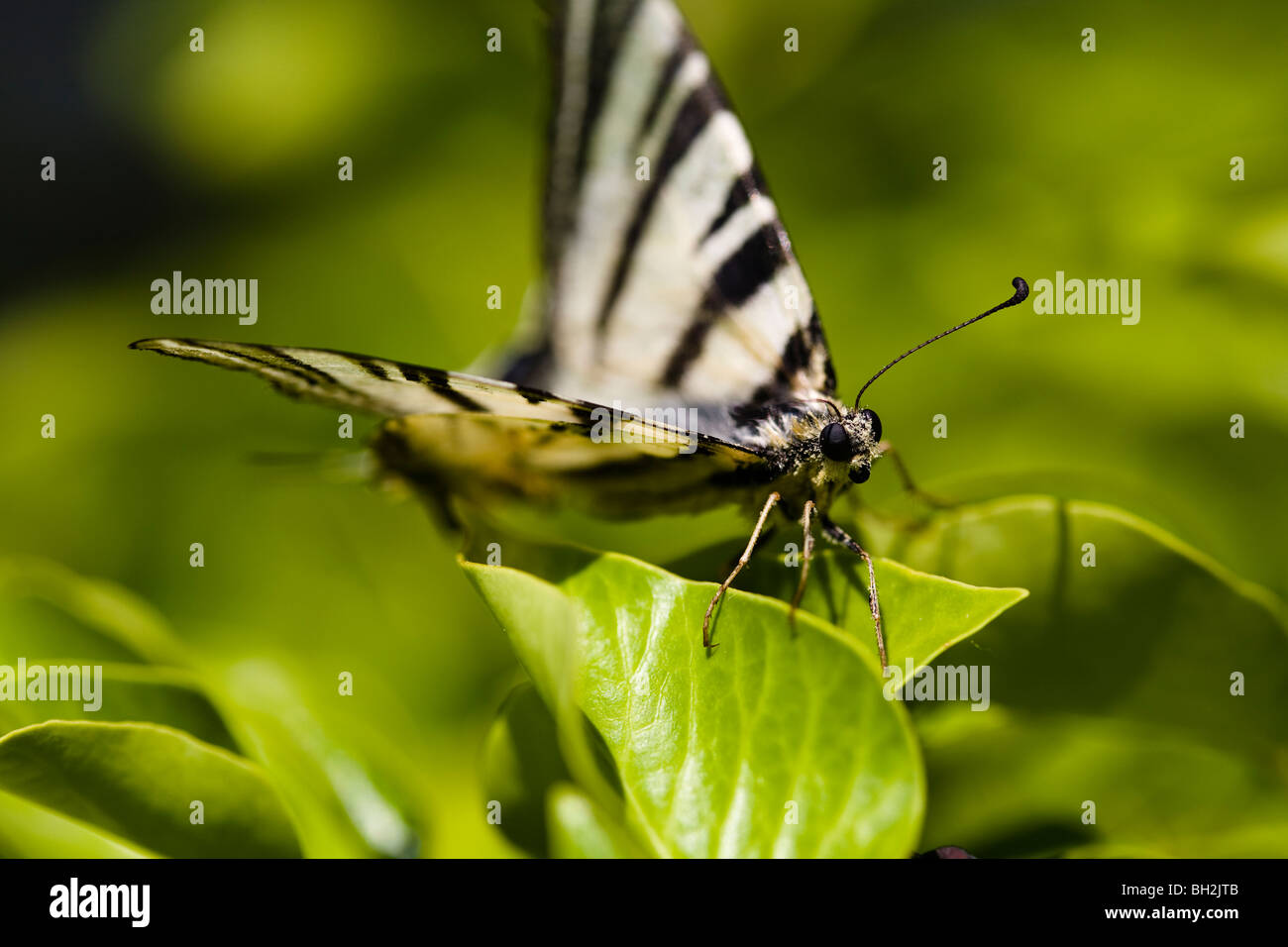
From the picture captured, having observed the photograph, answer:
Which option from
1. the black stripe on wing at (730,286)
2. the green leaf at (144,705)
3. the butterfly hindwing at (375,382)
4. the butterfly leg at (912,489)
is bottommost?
the green leaf at (144,705)

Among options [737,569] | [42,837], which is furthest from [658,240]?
[42,837]

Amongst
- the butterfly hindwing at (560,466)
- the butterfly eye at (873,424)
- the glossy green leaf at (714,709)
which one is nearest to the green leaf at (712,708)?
the glossy green leaf at (714,709)

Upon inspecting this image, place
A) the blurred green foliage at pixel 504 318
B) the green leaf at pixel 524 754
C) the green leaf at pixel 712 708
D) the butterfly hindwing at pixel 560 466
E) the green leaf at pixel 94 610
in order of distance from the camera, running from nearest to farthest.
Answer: the green leaf at pixel 712 708 → the green leaf at pixel 524 754 → the green leaf at pixel 94 610 → the butterfly hindwing at pixel 560 466 → the blurred green foliage at pixel 504 318

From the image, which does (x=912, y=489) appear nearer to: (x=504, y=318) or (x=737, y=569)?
(x=737, y=569)

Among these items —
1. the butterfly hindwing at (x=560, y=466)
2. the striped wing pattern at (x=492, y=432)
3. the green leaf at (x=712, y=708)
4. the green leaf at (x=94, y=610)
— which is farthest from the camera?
the butterfly hindwing at (x=560, y=466)

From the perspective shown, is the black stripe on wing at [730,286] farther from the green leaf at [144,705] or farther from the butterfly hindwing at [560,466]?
the green leaf at [144,705]

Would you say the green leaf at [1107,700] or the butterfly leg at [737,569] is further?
the green leaf at [1107,700]

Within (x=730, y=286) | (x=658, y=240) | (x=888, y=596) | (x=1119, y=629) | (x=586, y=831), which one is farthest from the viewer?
(x=658, y=240)

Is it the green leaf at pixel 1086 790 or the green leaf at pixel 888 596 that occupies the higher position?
the green leaf at pixel 888 596
